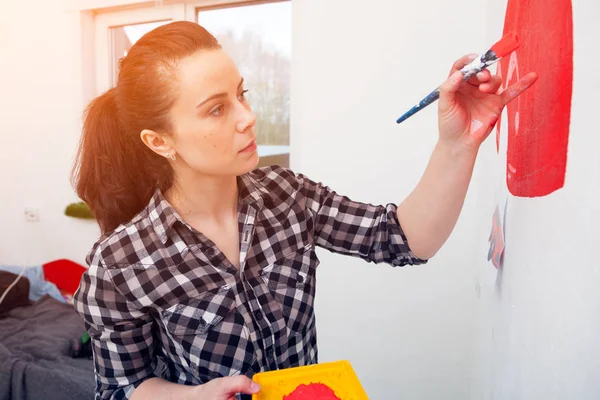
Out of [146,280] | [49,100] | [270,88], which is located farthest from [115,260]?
[49,100]

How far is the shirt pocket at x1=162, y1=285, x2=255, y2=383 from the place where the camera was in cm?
84

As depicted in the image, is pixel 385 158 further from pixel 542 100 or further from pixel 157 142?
pixel 542 100

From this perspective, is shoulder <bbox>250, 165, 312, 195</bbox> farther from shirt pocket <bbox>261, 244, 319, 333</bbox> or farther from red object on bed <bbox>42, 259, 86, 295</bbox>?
red object on bed <bbox>42, 259, 86, 295</bbox>

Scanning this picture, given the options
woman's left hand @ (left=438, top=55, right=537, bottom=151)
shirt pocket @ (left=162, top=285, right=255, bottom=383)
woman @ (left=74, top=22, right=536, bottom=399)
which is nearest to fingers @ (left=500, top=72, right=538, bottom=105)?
woman's left hand @ (left=438, top=55, right=537, bottom=151)

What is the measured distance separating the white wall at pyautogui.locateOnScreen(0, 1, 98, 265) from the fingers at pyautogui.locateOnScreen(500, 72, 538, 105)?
7.71 feet

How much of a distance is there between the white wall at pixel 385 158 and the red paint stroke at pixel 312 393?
1032 millimetres

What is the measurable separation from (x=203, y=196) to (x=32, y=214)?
2.27m

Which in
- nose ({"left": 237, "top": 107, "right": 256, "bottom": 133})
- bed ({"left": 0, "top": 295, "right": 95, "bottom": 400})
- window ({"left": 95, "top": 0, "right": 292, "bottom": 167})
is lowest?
bed ({"left": 0, "top": 295, "right": 95, "bottom": 400})

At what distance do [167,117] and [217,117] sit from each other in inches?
3.7

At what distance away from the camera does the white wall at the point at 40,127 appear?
2523 millimetres

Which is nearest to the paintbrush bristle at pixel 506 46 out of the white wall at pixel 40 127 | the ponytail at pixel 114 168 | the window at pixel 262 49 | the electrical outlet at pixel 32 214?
the ponytail at pixel 114 168

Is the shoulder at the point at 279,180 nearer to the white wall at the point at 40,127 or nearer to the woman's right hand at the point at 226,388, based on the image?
the woman's right hand at the point at 226,388

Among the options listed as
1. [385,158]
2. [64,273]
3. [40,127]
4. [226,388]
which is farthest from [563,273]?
[40,127]

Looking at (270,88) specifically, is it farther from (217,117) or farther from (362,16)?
(217,117)
